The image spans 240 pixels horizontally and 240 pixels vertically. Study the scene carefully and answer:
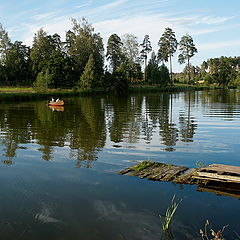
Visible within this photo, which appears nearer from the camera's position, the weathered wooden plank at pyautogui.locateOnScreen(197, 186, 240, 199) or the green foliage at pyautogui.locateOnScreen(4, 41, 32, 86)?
the weathered wooden plank at pyautogui.locateOnScreen(197, 186, 240, 199)

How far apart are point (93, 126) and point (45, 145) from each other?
7410 mm

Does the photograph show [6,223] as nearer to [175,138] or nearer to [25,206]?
[25,206]

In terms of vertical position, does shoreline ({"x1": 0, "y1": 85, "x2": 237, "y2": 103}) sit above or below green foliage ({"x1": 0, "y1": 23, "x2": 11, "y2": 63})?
below

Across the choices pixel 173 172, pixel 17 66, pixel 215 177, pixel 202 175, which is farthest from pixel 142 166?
pixel 17 66

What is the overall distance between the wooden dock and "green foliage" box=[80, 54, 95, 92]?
6507cm

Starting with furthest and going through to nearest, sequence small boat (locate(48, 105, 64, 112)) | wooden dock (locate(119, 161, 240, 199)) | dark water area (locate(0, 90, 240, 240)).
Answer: small boat (locate(48, 105, 64, 112)), wooden dock (locate(119, 161, 240, 199)), dark water area (locate(0, 90, 240, 240))

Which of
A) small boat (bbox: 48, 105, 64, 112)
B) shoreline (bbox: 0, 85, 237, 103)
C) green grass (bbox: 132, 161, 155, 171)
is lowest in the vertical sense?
green grass (bbox: 132, 161, 155, 171)

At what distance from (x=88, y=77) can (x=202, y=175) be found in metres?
67.2

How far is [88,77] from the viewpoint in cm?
7512

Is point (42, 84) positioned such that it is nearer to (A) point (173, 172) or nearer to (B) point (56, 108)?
(B) point (56, 108)

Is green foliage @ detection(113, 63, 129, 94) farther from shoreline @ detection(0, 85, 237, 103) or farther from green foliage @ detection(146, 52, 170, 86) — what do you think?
green foliage @ detection(146, 52, 170, 86)

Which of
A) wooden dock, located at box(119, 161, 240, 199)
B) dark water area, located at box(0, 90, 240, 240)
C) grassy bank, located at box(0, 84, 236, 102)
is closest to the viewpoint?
dark water area, located at box(0, 90, 240, 240)

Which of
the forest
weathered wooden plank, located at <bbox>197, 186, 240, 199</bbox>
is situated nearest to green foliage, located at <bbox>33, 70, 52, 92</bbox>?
the forest

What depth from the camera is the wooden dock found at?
980 cm
